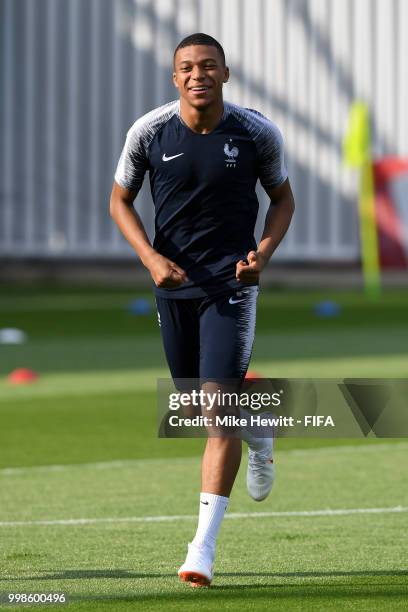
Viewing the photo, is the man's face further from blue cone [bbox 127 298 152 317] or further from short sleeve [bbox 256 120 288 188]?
blue cone [bbox 127 298 152 317]

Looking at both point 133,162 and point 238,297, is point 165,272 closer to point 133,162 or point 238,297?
point 238,297

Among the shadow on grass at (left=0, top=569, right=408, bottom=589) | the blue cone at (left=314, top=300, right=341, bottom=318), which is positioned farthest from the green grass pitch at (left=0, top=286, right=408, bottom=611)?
the blue cone at (left=314, top=300, right=341, bottom=318)

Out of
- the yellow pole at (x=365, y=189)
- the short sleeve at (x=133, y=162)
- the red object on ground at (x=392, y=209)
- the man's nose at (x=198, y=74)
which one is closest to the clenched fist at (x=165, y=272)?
the short sleeve at (x=133, y=162)

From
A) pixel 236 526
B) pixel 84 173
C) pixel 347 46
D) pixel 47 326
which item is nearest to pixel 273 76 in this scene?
pixel 347 46

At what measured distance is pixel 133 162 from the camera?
6504 mm

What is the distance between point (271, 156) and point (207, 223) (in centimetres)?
40

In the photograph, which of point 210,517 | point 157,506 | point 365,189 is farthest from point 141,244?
point 365,189

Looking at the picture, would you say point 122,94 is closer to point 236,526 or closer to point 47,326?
point 47,326

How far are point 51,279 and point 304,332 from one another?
13457mm

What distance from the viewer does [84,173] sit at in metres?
35.4

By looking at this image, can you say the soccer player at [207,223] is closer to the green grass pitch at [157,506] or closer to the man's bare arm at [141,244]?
the man's bare arm at [141,244]

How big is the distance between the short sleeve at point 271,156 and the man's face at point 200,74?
0.86 feet

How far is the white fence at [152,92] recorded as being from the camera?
3444 centimetres
